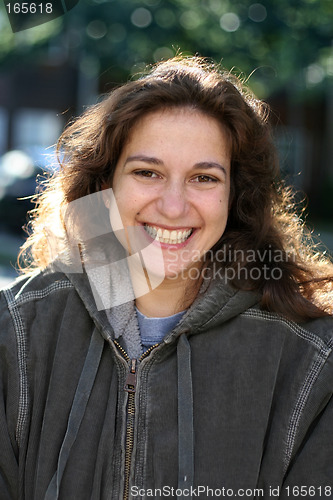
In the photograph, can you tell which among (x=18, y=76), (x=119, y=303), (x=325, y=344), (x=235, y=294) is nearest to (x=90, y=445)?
(x=119, y=303)

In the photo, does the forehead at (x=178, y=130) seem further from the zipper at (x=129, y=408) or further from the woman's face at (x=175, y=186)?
the zipper at (x=129, y=408)

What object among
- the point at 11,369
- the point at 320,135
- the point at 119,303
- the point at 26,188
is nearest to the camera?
the point at 11,369

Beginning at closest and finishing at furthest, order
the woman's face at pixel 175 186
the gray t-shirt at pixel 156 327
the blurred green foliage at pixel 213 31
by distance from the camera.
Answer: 1. the woman's face at pixel 175 186
2. the gray t-shirt at pixel 156 327
3. the blurred green foliage at pixel 213 31

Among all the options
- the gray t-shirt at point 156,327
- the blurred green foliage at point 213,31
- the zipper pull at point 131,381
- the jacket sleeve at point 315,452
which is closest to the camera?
the jacket sleeve at point 315,452

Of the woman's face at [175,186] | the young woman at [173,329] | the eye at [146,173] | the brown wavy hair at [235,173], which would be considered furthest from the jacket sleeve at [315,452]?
the eye at [146,173]

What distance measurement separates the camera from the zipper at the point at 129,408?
2160 mm

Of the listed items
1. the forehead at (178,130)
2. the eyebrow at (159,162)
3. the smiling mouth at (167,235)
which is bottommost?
the smiling mouth at (167,235)

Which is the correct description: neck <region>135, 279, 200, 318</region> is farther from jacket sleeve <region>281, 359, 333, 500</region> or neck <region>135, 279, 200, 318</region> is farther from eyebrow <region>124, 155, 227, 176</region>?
jacket sleeve <region>281, 359, 333, 500</region>

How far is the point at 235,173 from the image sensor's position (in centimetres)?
263

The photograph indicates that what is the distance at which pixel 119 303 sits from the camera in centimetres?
248

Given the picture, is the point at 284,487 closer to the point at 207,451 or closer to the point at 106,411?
the point at 207,451

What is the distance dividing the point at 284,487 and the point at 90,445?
2.19 feet

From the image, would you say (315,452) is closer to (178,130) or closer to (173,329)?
(173,329)

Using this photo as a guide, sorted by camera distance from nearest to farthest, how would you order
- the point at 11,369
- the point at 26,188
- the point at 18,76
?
the point at 11,369, the point at 26,188, the point at 18,76
